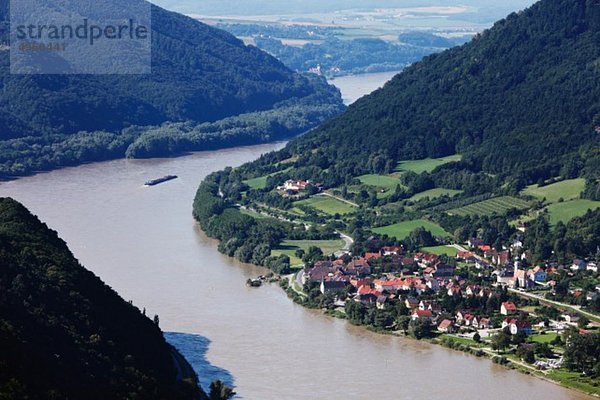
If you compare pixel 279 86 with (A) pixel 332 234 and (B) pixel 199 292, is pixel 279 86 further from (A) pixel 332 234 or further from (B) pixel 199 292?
(B) pixel 199 292

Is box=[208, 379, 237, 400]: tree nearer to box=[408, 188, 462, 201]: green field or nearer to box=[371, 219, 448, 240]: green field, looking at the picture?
box=[371, 219, 448, 240]: green field

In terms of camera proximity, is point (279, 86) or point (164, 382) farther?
point (279, 86)

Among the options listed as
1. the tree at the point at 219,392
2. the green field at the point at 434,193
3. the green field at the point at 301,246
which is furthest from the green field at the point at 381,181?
the tree at the point at 219,392

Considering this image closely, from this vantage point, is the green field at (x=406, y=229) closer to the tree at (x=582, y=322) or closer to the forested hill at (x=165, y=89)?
the tree at (x=582, y=322)

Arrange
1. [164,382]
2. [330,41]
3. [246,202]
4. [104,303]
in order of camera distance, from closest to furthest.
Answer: [164,382], [104,303], [246,202], [330,41]

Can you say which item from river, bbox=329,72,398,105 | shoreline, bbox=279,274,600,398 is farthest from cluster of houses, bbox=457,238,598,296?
river, bbox=329,72,398,105

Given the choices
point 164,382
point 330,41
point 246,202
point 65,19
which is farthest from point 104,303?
point 330,41
